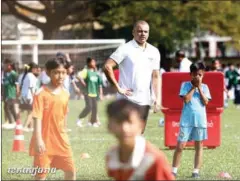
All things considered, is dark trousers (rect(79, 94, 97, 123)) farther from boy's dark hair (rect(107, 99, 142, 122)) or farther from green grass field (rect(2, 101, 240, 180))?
boy's dark hair (rect(107, 99, 142, 122))

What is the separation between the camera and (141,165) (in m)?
7.04

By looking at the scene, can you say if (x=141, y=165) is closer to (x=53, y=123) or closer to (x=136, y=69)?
(x=53, y=123)

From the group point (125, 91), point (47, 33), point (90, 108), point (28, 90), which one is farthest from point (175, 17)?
point (125, 91)

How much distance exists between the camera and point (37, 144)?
32.5 ft

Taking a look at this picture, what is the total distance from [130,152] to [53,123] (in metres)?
3.40

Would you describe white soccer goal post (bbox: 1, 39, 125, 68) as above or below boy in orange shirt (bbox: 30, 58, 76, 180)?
above

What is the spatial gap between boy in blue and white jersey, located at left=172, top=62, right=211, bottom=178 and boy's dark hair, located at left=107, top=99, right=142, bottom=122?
222 inches

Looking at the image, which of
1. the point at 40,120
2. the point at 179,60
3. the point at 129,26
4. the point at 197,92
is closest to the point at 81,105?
the point at 179,60

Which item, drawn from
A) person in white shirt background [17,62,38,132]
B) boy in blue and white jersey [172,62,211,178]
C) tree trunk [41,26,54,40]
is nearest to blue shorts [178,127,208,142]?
boy in blue and white jersey [172,62,211,178]

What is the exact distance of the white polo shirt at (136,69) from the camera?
12.0 meters

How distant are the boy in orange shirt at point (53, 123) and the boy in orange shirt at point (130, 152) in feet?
10.3

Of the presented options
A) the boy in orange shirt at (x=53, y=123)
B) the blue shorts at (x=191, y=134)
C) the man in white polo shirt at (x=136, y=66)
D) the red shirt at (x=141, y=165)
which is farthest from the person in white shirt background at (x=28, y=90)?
the red shirt at (x=141, y=165)

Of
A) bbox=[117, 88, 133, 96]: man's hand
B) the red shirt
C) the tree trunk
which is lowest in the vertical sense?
the red shirt

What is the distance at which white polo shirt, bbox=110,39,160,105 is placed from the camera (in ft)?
39.5
